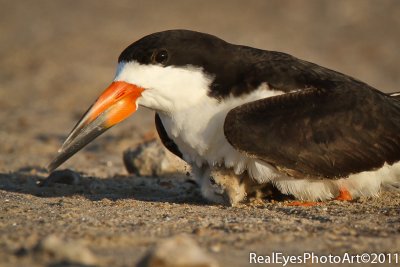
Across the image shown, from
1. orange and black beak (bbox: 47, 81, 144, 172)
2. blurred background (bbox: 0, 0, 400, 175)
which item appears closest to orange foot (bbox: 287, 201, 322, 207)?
orange and black beak (bbox: 47, 81, 144, 172)

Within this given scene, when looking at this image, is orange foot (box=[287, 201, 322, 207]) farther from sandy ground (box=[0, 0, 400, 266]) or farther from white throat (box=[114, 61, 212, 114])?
white throat (box=[114, 61, 212, 114])

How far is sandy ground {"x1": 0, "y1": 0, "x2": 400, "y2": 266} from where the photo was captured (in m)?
4.28

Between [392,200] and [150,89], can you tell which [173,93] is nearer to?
[150,89]

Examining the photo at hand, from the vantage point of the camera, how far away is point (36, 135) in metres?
10.0

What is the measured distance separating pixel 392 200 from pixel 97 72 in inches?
343

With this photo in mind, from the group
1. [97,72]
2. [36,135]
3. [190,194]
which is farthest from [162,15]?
[190,194]

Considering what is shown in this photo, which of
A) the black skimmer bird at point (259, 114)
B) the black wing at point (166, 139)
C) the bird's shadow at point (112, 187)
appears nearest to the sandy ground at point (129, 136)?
the bird's shadow at point (112, 187)

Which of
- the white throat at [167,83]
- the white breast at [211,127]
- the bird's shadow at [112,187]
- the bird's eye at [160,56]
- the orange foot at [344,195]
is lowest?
the orange foot at [344,195]

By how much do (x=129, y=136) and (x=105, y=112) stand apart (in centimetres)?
394

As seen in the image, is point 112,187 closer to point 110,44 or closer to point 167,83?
point 167,83

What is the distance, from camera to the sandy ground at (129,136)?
14.0 feet

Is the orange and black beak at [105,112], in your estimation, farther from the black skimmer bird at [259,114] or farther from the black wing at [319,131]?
the black wing at [319,131]

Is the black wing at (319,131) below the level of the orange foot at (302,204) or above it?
above

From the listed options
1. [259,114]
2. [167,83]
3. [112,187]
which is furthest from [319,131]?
[112,187]
